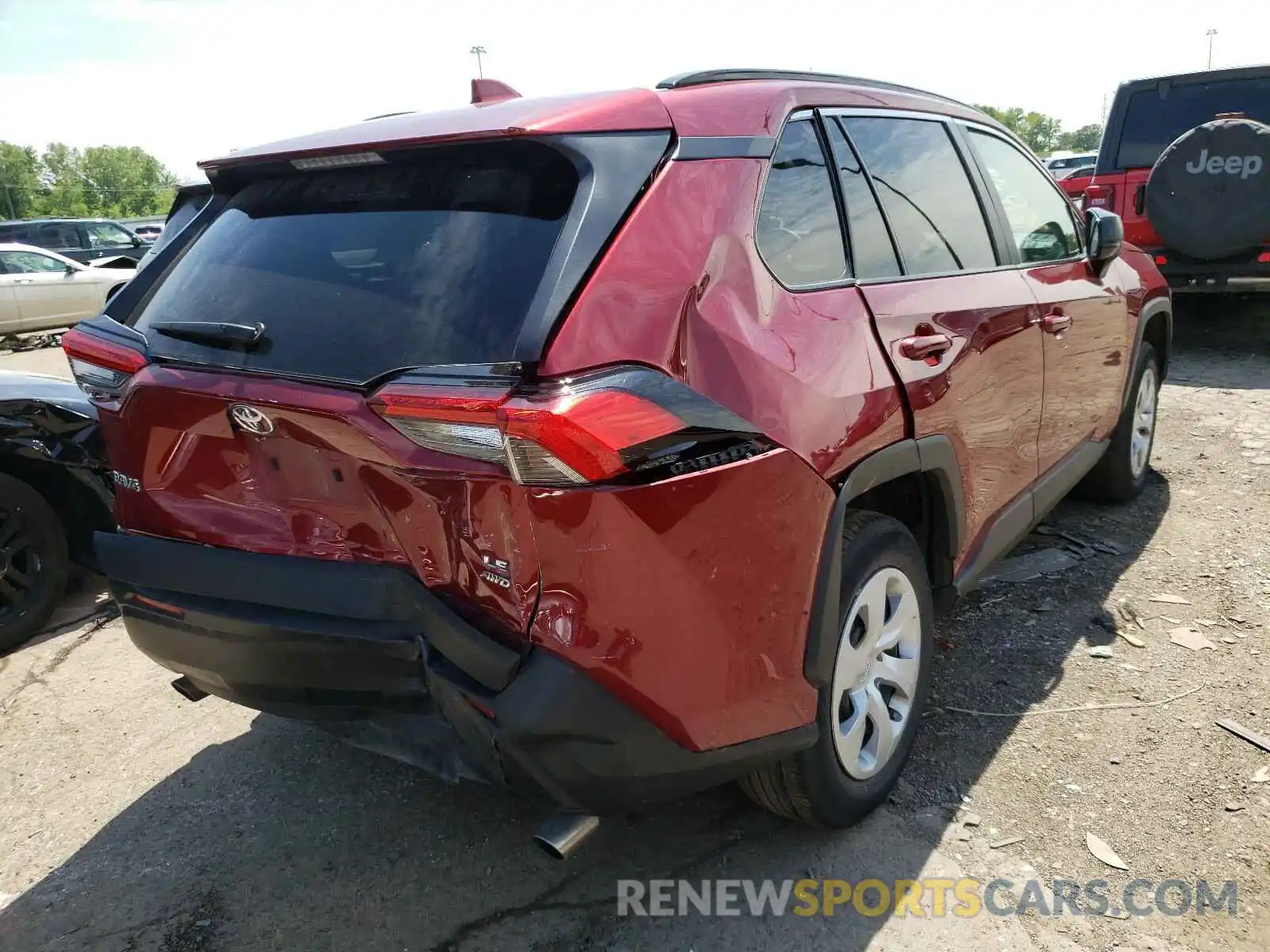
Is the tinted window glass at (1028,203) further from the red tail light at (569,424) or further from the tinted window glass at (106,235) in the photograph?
the tinted window glass at (106,235)

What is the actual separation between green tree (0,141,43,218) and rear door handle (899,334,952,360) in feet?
276

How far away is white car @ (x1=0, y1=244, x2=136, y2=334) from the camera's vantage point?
1329 centimetres

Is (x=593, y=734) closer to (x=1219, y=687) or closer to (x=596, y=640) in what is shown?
(x=596, y=640)

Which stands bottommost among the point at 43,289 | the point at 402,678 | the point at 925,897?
the point at 925,897

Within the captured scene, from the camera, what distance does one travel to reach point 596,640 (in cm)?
176

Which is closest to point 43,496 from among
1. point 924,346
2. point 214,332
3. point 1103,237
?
point 214,332

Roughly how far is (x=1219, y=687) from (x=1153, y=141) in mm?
6631

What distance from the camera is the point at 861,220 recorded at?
2543 millimetres

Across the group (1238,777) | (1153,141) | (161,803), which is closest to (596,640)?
(161,803)

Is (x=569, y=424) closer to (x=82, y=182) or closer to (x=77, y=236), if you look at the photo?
(x=77, y=236)

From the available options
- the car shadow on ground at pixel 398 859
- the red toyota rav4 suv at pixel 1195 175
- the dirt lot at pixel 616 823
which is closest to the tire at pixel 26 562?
the dirt lot at pixel 616 823

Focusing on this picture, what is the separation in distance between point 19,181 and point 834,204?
11880 cm

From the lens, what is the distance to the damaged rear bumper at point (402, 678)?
1.79m

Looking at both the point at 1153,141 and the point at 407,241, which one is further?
the point at 1153,141
